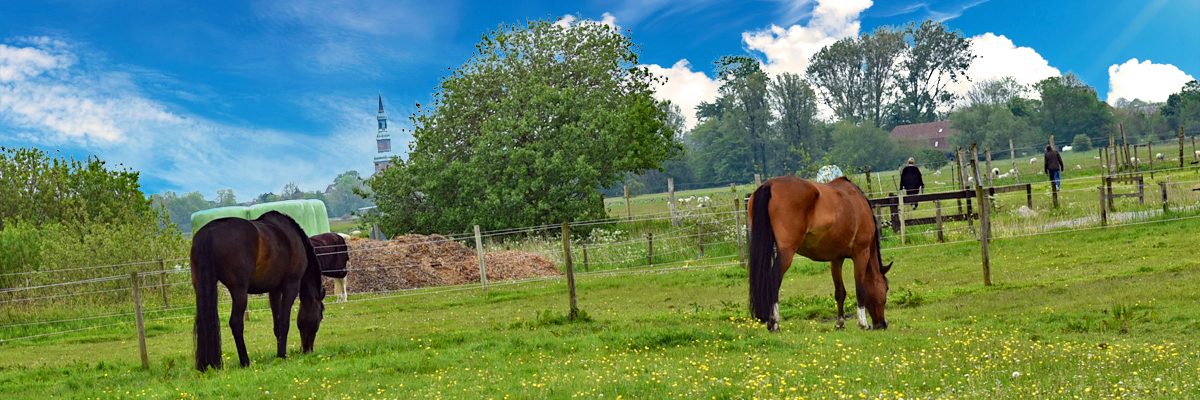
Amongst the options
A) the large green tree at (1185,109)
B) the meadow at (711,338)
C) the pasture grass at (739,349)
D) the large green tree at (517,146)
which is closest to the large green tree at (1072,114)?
the large green tree at (1185,109)

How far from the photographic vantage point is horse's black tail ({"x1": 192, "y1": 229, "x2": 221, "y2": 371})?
7.99 meters

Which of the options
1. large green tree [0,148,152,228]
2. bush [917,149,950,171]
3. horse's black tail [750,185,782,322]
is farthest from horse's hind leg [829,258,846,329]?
bush [917,149,950,171]

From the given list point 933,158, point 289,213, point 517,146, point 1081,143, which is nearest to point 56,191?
point 289,213

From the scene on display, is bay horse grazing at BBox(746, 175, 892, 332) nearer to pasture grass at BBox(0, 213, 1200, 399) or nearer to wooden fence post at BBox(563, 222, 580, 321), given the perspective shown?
pasture grass at BBox(0, 213, 1200, 399)

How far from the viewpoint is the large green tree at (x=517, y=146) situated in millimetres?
25297

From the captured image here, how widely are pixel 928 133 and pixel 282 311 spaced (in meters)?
67.7

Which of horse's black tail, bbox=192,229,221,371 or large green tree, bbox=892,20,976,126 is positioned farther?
large green tree, bbox=892,20,976,126

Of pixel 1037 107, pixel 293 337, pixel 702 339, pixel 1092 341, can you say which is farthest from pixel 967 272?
pixel 1037 107

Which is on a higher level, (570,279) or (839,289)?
(570,279)

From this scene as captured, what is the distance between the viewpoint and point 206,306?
797cm

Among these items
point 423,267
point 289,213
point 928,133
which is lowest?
point 423,267

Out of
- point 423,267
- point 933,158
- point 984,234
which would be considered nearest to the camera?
point 984,234

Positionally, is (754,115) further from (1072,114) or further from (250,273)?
(250,273)

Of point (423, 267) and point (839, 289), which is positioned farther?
point (423, 267)
